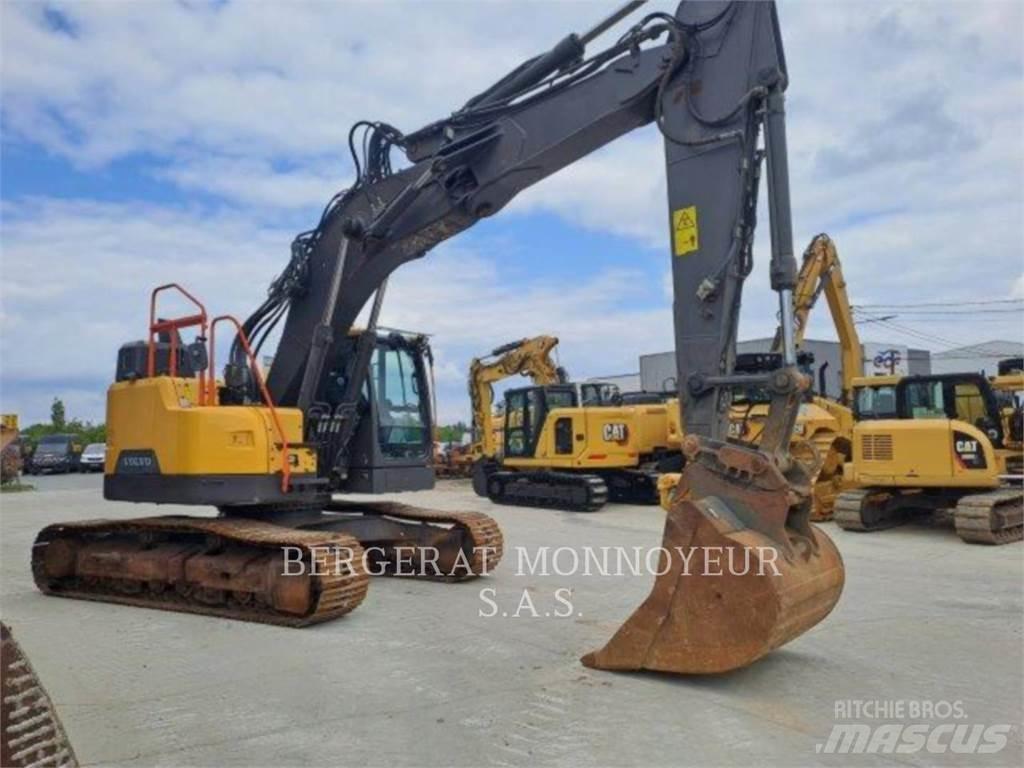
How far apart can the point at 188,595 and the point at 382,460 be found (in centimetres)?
205

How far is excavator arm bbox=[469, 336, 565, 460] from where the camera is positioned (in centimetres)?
2003

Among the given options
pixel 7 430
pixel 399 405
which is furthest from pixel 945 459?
pixel 7 430

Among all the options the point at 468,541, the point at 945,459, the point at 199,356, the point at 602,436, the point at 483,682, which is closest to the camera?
the point at 483,682

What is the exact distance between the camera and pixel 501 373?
20344 millimetres

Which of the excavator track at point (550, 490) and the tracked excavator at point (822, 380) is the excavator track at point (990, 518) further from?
the excavator track at point (550, 490)

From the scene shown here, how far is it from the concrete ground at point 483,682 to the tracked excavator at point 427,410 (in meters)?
0.35

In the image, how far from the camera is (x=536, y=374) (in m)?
20.1

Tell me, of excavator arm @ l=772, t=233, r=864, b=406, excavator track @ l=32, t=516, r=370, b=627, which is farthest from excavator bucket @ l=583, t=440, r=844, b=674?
excavator arm @ l=772, t=233, r=864, b=406

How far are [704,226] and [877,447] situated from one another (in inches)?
301

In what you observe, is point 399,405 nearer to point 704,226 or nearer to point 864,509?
point 704,226

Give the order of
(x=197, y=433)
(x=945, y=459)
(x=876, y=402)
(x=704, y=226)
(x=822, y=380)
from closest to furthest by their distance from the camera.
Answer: (x=704, y=226)
(x=197, y=433)
(x=945, y=459)
(x=876, y=402)
(x=822, y=380)

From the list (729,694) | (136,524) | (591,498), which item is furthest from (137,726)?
(591,498)

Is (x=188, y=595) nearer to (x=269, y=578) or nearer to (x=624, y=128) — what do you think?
(x=269, y=578)

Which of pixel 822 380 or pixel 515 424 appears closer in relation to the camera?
pixel 822 380
